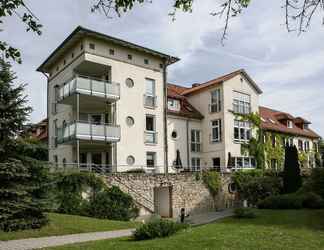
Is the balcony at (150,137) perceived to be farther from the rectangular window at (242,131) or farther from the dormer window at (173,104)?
the rectangular window at (242,131)

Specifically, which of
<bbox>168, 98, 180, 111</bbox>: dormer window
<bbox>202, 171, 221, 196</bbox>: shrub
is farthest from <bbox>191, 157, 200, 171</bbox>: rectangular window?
<bbox>202, 171, 221, 196</bbox>: shrub

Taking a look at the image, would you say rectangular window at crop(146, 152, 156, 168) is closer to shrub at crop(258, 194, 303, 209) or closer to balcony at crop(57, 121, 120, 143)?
balcony at crop(57, 121, 120, 143)

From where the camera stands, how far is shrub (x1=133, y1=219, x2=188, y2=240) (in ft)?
45.5

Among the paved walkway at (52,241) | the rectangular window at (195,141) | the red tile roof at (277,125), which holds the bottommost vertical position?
the paved walkway at (52,241)

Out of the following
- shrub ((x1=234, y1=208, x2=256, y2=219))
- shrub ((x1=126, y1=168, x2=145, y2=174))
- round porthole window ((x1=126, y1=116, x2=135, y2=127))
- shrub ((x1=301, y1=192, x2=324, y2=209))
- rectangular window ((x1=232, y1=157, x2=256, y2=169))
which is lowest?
shrub ((x1=234, y1=208, x2=256, y2=219))

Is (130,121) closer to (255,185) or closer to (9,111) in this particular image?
(255,185)

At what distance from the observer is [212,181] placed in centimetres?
3141

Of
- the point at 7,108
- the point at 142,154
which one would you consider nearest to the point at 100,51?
the point at 142,154

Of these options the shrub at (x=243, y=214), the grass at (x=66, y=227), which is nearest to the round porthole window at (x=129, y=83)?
the grass at (x=66, y=227)

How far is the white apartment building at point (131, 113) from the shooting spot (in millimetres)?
29328

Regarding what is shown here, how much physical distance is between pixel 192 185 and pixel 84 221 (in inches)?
479

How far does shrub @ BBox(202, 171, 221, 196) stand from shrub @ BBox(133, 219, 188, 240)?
16899mm

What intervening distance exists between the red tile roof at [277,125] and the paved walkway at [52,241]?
29.3 metres

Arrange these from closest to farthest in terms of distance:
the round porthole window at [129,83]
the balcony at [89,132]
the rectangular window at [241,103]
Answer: the balcony at [89,132]
the round porthole window at [129,83]
the rectangular window at [241,103]
